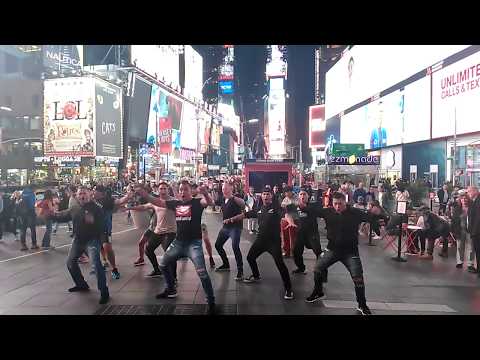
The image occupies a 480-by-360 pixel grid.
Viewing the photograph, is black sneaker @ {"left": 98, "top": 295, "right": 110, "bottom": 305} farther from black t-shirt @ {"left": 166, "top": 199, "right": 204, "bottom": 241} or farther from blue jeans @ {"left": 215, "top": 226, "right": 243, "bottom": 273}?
blue jeans @ {"left": 215, "top": 226, "right": 243, "bottom": 273}

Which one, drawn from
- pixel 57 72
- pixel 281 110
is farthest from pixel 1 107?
pixel 281 110

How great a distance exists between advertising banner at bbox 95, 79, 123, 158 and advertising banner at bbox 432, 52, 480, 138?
87.3ft

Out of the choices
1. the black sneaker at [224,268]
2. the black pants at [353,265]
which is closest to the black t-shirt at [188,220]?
the black pants at [353,265]

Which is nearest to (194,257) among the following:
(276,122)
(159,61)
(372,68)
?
(372,68)

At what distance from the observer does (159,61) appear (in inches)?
2151

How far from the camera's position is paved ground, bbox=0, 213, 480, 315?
596 cm

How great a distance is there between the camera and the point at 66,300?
634 cm

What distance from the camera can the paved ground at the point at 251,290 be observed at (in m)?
5.96

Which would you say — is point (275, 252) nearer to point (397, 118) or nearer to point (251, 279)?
point (251, 279)

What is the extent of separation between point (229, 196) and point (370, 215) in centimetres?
286

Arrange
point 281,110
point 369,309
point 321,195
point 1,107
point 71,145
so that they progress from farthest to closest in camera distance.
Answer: point 281,110 → point 1,107 → point 71,145 → point 321,195 → point 369,309

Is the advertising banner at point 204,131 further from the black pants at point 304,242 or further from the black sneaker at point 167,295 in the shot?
the black sneaker at point 167,295

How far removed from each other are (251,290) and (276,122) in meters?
106
